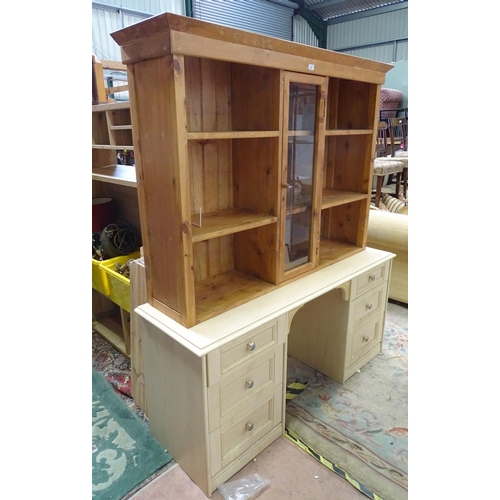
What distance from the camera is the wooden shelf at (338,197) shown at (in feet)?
6.21

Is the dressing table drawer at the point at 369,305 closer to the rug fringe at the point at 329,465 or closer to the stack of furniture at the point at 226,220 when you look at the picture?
the stack of furniture at the point at 226,220

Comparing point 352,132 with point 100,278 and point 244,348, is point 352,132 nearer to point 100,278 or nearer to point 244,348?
point 244,348

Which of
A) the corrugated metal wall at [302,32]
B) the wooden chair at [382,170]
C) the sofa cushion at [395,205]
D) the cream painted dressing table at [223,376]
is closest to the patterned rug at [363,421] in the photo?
the cream painted dressing table at [223,376]

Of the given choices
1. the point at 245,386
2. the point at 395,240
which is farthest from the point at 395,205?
the point at 245,386

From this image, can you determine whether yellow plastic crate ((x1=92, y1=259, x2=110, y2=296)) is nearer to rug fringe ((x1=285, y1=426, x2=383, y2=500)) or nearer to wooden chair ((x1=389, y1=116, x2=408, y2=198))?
rug fringe ((x1=285, y1=426, x2=383, y2=500))

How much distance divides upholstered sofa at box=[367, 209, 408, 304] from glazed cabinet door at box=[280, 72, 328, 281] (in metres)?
1.10

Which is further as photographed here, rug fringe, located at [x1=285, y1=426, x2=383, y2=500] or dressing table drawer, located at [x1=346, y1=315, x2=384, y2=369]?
dressing table drawer, located at [x1=346, y1=315, x2=384, y2=369]

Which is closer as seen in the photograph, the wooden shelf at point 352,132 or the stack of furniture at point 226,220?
the stack of furniture at point 226,220

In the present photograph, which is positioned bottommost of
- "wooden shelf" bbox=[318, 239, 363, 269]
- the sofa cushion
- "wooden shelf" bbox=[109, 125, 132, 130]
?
"wooden shelf" bbox=[318, 239, 363, 269]

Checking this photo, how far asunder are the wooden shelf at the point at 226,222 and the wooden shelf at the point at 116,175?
481mm

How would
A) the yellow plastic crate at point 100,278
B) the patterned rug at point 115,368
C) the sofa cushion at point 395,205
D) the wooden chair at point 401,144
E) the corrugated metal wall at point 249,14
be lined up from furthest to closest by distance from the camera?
the corrugated metal wall at point 249,14, the wooden chair at point 401,144, the sofa cushion at point 395,205, the yellow plastic crate at point 100,278, the patterned rug at point 115,368

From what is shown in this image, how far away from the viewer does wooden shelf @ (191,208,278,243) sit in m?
1.38

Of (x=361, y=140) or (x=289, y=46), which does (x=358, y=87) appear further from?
(x=289, y=46)

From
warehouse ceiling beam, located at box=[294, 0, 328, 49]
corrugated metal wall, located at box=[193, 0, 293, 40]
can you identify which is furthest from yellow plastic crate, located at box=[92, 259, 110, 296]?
warehouse ceiling beam, located at box=[294, 0, 328, 49]
